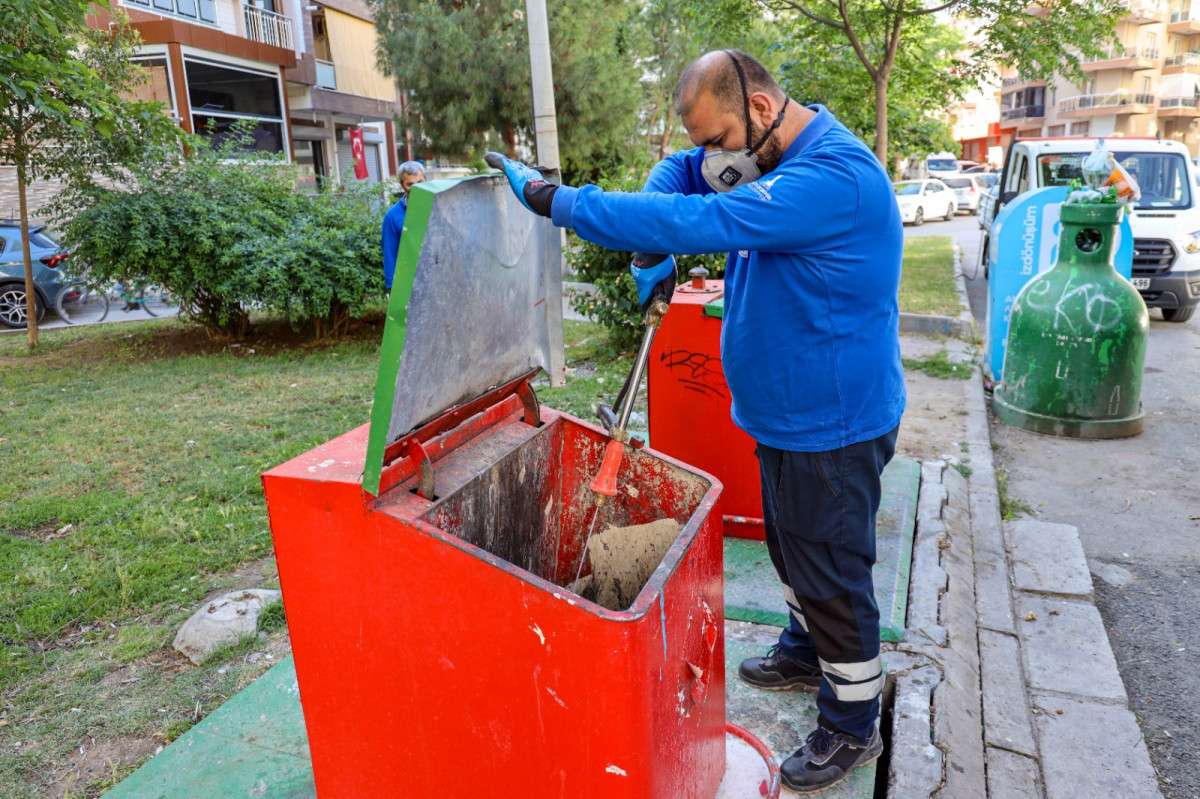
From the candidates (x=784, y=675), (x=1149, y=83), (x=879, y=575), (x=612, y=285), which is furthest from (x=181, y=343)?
(x=1149, y=83)

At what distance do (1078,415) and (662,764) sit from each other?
508cm

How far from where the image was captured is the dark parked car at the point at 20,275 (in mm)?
12391

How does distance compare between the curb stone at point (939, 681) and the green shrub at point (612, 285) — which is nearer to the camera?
the curb stone at point (939, 681)

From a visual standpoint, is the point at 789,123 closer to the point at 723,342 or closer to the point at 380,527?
A: the point at 723,342

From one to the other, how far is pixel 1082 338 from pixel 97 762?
5627 millimetres

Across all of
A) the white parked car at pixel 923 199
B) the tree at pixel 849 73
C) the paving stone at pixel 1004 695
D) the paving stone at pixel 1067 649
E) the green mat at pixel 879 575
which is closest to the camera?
the paving stone at pixel 1004 695

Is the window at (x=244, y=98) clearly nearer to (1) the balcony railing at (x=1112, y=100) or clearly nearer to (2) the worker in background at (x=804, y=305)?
(2) the worker in background at (x=804, y=305)

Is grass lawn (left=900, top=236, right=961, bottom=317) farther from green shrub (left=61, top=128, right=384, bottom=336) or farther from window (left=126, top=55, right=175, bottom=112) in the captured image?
window (left=126, top=55, right=175, bottom=112)

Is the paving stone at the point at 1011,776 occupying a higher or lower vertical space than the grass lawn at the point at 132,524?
lower

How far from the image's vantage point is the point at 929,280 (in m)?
12.3

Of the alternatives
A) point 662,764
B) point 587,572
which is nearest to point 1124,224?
point 587,572

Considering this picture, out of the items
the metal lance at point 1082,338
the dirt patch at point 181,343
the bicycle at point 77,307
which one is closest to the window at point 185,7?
the bicycle at point 77,307

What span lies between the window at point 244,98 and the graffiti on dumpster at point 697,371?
61.9 ft

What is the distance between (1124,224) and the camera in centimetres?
605
